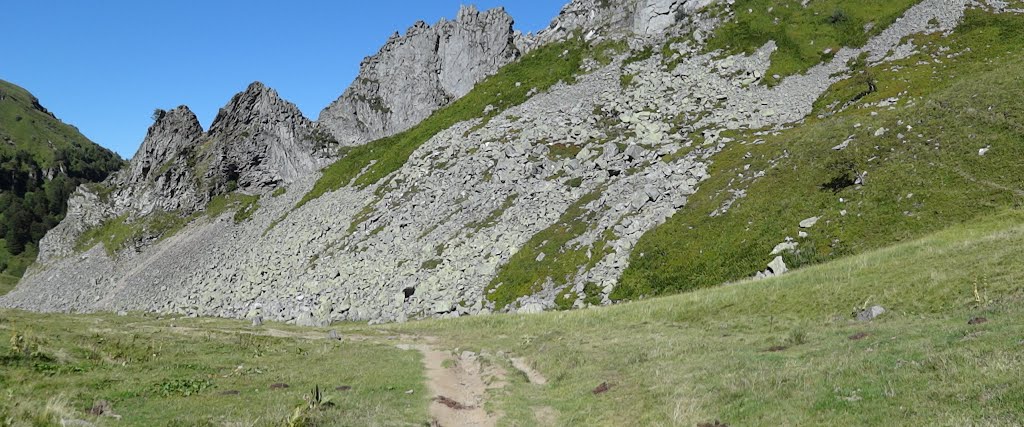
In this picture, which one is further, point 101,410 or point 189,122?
point 189,122

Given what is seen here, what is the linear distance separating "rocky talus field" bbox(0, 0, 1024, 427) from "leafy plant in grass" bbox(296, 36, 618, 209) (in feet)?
3.62

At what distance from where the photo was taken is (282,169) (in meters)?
131

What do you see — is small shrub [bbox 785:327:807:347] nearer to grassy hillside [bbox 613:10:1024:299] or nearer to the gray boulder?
the gray boulder

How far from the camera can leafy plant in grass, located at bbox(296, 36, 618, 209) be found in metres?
102

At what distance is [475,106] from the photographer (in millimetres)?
108875

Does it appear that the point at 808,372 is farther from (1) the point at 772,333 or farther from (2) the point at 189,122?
(2) the point at 189,122

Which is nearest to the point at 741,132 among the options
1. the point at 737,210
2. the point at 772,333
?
the point at 737,210

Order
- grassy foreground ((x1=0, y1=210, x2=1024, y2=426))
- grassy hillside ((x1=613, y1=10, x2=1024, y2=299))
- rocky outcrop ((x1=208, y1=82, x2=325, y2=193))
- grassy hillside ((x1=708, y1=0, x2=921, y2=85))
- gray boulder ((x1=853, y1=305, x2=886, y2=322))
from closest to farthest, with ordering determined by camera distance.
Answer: grassy foreground ((x1=0, y1=210, x2=1024, y2=426)), gray boulder ((x1=853, y1=305, x2=886, y2=322)), grassy hillside ((x1=613, y1=10, x2=1024, y2=299)), grassy hillside ((x1=708, y1=0, x2=921, y2=85)), rocky outcrop ((x1=208, y1=82, x2=325, y2=193))

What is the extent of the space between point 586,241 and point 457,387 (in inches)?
1273

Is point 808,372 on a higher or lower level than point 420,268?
lower

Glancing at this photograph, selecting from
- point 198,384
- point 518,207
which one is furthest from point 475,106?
point 198,384

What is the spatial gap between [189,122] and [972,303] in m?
170

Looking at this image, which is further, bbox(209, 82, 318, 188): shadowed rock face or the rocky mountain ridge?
bbox(209, 82, 318, 188): shadowed rock face

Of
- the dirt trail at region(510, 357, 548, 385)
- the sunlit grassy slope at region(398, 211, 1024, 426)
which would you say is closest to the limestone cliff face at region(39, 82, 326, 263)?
the dirt trail at region(510, 357, 548, 385)
